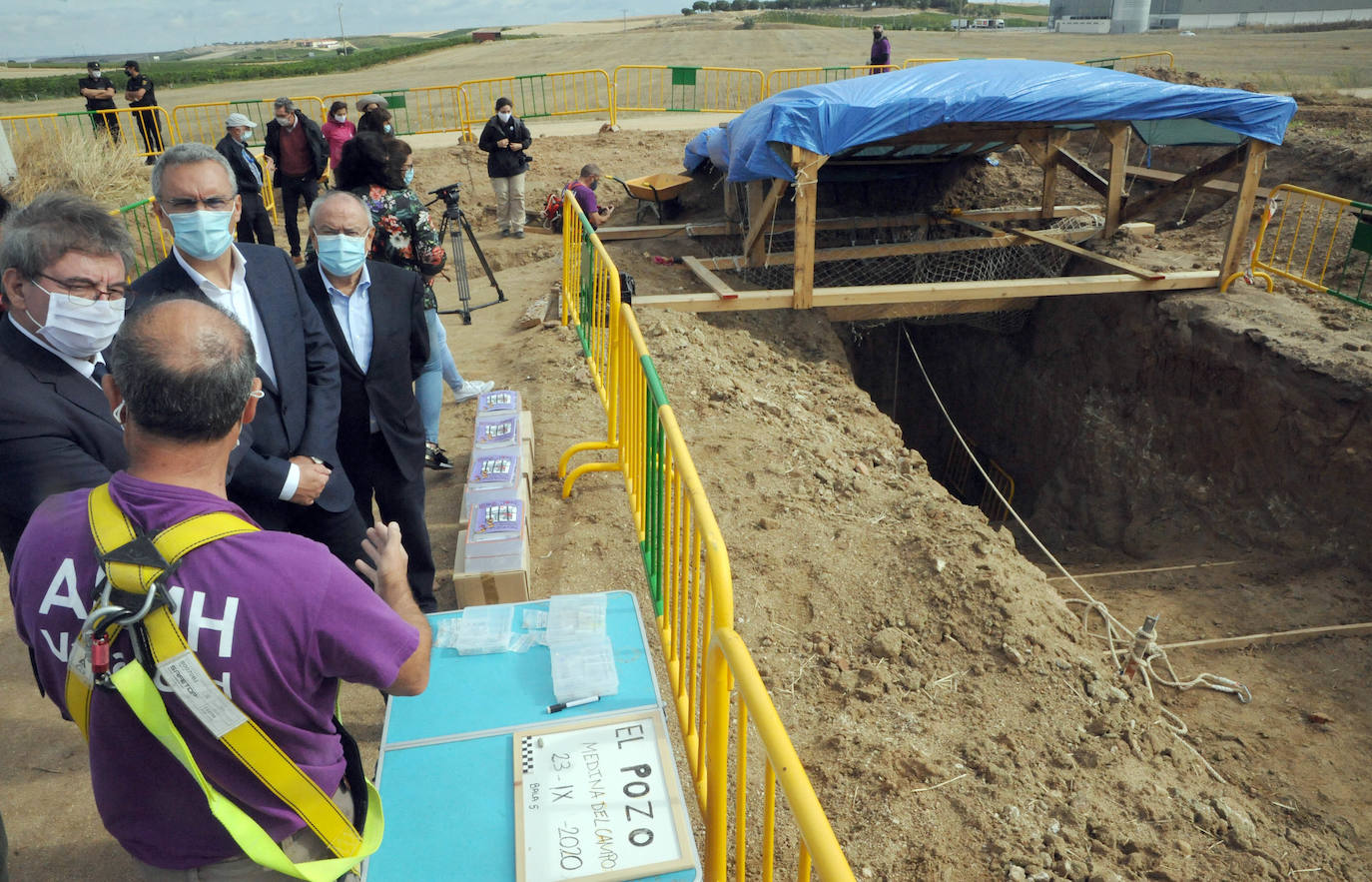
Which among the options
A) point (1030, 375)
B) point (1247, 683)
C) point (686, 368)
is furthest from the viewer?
point (1030, 375)

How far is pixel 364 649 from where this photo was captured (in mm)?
1423

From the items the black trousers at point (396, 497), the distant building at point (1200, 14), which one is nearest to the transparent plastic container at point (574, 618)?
the black trousers at point (396, 497)

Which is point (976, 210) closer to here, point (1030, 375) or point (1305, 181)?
point (1030, 375)

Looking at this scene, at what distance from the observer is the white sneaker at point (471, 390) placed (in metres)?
5.98

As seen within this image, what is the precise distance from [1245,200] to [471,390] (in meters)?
7.16

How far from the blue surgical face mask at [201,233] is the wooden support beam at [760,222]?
5578 mm

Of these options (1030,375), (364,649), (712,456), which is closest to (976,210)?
(1030,375)

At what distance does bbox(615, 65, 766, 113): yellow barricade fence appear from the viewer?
58.0 ft

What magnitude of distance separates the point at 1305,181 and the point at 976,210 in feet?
12.6

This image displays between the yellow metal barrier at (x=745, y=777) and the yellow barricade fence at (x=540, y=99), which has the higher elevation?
the yellow barricade fence at (x=540, y=99)

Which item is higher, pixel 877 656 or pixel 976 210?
pixel 976 210

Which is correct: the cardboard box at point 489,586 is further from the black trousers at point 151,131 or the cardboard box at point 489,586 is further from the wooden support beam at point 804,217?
the black trousers at point 151,131

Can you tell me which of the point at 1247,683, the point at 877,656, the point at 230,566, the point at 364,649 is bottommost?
the point at 1247,683

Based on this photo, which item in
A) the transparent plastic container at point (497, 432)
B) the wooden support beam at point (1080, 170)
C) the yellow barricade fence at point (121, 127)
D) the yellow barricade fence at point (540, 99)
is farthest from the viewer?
the yellow barricade fence at point (540, 99)
